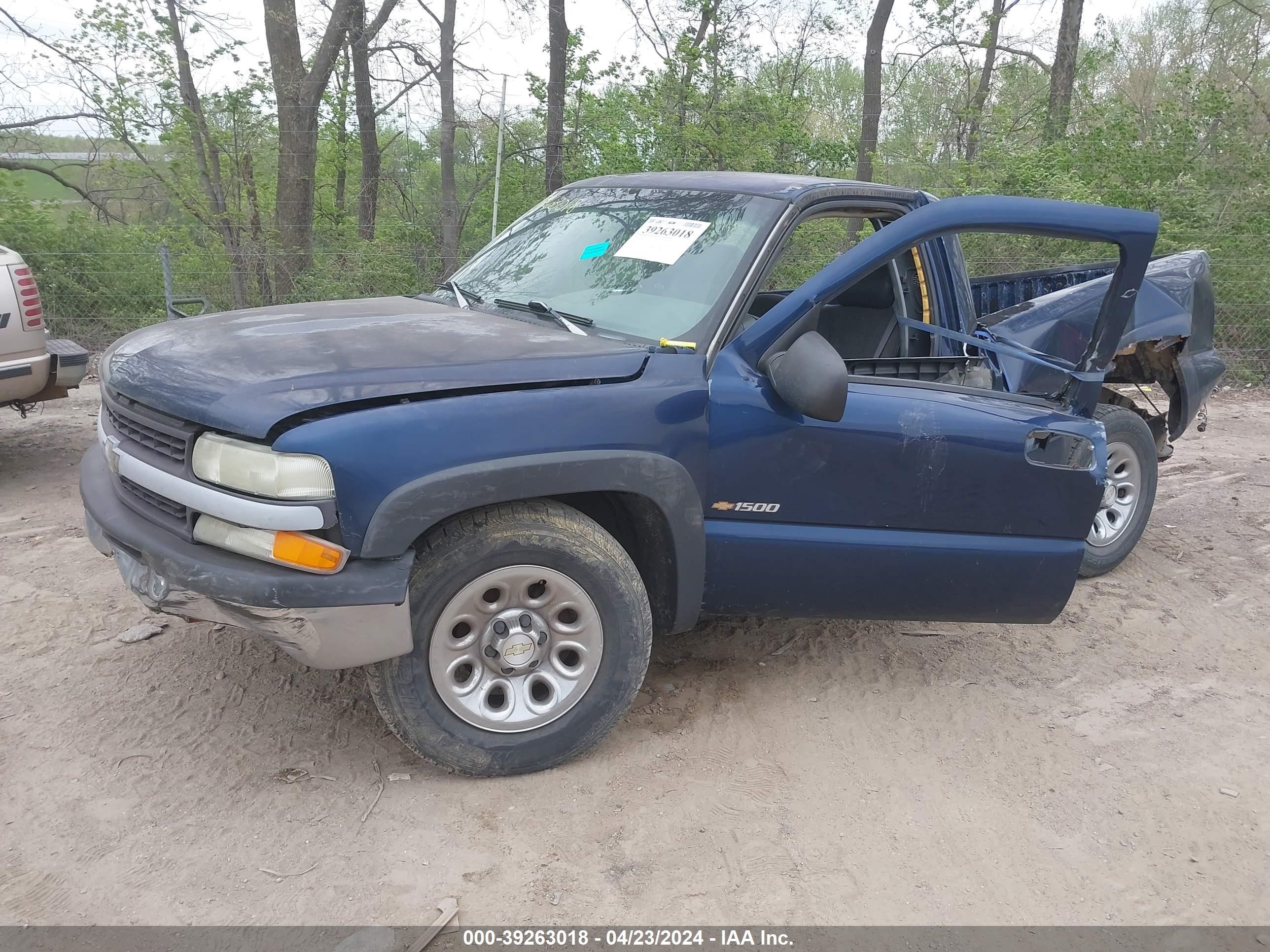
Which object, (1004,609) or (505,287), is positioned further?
(505,287)

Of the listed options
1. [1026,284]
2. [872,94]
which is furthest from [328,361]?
[872,94]

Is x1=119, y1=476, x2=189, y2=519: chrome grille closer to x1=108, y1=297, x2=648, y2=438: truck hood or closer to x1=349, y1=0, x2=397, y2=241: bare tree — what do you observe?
x1=108, y1=297, x2=648, y2=438: truck hood

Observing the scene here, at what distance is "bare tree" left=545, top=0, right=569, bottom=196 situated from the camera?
13859mm

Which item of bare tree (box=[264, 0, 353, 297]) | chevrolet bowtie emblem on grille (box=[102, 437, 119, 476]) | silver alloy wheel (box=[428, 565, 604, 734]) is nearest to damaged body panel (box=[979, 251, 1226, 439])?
silver alloy wheel (box=[428, 565, 604, 734])

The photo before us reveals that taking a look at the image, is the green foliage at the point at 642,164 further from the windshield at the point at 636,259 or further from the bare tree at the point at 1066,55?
the windshield at the point at 636,259

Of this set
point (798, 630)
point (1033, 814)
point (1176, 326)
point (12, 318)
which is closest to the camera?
point (1033, 814)

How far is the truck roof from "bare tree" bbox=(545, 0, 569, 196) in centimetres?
999

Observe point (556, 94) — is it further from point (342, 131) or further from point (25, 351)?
point (25, 351)

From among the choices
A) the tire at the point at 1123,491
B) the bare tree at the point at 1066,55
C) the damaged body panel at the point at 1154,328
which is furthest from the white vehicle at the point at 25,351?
the bare tree at the point at 1066,55

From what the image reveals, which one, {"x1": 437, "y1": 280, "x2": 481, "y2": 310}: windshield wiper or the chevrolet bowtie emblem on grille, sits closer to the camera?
the chevrolet bowtie emblem on grille
